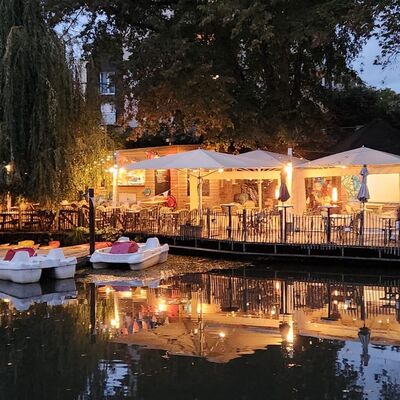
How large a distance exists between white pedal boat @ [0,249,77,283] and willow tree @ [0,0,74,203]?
384 cm

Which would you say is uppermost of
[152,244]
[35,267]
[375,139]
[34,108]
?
[34,108]

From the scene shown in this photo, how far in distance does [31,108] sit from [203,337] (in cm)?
Result: 1169

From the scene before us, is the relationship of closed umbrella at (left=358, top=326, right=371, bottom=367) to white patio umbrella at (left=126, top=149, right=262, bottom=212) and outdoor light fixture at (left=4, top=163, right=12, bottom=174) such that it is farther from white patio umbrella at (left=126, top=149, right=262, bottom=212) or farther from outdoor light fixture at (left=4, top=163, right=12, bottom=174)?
outdoor light fixture at (left=4, top=163, right=12, bottom=174)

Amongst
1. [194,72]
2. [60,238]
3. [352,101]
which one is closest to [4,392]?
[60,238]

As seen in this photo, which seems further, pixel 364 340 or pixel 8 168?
pixel 8 168

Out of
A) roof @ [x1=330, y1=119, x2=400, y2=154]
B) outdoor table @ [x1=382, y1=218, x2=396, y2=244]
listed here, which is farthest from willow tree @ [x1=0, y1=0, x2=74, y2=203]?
roof @ [x1=330, y1=119, x2=400, y2=154]

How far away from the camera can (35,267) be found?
609 inches

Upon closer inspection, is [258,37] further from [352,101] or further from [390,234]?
[352,101]

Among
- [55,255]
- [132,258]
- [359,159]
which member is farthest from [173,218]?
[359,159]

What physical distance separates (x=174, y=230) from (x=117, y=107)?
5.89 m

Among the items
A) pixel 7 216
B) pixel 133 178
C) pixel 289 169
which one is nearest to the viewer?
pixel 289 169

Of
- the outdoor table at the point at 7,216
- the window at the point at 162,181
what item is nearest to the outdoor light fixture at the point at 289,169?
the outdoor table at the point at 7,216

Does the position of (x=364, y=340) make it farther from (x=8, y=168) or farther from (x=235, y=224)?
(x=8, y=168)

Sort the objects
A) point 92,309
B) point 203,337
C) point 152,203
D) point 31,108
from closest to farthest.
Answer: point 203,337, point 92,309, point 31,108, point 152,203
